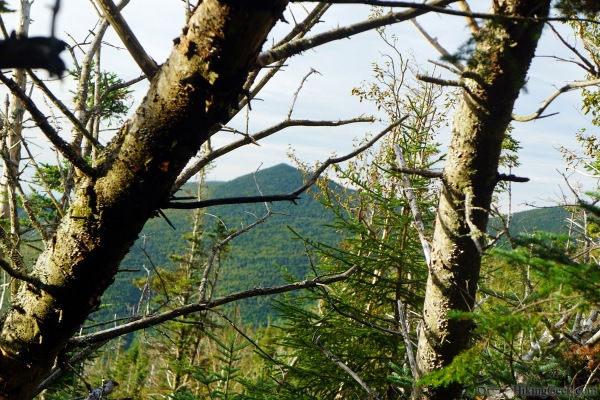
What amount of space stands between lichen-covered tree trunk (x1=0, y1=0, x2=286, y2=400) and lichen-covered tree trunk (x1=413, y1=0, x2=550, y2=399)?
1182 millimetres

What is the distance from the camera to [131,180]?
1.38 m

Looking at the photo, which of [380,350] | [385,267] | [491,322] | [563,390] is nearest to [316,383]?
[380,350]

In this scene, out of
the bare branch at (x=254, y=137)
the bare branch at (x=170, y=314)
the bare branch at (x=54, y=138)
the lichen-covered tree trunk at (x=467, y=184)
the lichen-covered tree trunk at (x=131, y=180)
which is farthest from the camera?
the bare branch at (x=254, y=137)

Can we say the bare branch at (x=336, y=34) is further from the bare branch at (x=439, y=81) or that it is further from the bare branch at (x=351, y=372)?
the bare branch at (x=351, y=372)

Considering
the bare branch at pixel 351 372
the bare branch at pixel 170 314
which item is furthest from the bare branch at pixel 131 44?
the bare branch at pixel 351 372

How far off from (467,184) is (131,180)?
5.47 ft

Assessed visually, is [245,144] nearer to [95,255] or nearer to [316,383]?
[95,255]

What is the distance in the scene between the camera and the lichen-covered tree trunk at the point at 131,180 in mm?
1233

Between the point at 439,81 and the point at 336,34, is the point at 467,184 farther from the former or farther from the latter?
the point at 336,34

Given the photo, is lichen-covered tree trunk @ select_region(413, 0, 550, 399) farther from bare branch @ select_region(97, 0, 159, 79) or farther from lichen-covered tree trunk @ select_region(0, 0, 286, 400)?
bare branch @ select_region(97, 0, 159, 79)

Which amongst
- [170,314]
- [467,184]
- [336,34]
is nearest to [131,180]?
[336,34]

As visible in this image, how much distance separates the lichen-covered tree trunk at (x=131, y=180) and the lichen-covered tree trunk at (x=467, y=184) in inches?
46.5

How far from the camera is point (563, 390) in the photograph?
310 centimetres

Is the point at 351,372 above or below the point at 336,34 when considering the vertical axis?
below
